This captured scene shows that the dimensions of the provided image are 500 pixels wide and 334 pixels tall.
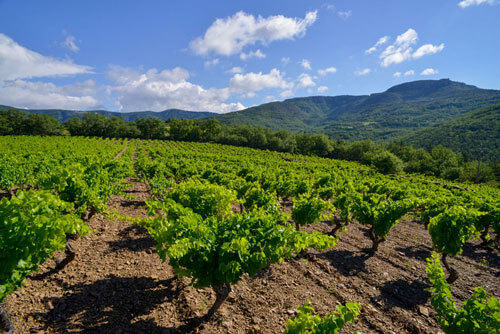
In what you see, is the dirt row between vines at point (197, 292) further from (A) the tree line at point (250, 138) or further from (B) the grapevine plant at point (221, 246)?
(A) the tree line at point (250, 138)

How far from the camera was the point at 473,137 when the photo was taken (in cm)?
11062

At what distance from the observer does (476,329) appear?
13.0 ft

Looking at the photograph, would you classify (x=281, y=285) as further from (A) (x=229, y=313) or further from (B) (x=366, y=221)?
(B) (x=366, y=221)

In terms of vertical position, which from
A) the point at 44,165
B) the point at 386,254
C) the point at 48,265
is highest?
the point at 44,165

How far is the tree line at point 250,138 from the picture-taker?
76.2m

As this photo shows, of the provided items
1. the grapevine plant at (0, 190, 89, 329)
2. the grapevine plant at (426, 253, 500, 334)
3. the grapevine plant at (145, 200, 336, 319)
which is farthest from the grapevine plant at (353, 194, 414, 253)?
the grapevine plant at (0, 190, 89, 329)

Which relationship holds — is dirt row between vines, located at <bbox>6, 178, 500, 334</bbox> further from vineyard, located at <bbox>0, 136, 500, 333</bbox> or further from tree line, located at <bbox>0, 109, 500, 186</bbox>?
tree line, located at <bbox>0, 109, 500, 186</bbox>

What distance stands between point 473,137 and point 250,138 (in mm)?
116753

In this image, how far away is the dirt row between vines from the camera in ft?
17.0

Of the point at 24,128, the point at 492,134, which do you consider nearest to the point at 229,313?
the point at 24,128

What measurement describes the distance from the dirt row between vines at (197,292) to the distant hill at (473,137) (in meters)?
116

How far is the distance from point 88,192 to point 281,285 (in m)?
7.41

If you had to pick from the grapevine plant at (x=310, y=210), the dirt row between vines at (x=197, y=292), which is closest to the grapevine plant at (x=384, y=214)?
the dirt row between vines at (x=197, y=292)

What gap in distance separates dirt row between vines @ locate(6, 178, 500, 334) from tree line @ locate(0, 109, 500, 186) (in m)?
72.9
